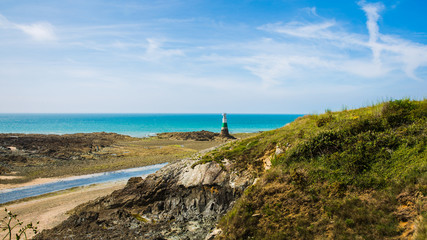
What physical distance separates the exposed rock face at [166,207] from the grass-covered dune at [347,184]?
199 centimetres

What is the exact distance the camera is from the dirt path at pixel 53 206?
15.9 metres

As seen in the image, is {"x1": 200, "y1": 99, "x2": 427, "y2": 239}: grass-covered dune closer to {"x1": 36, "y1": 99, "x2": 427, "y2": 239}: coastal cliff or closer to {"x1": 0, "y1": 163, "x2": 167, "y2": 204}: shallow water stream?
{"x1": 36, "y1": 99, "x2": 427, "y2": 239}: coastal cliff

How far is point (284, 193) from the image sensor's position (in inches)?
367

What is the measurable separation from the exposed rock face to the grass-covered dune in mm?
1986

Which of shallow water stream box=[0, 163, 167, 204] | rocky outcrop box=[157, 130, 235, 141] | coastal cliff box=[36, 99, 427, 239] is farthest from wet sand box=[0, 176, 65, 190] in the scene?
rocky outcrop box=[157, 130, 235, 141]

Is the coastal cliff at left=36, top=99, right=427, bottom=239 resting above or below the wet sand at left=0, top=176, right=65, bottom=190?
above

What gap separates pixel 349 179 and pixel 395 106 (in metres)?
4.54

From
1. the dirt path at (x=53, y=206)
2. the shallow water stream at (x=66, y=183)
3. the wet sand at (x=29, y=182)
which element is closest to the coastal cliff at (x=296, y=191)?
the dirt path at (x=53, y=206)

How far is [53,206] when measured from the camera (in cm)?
1828

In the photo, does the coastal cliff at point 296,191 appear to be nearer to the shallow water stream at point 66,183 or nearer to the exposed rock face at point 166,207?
the exposed rock face at point 166,207

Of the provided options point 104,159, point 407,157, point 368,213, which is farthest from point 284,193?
point 104,159

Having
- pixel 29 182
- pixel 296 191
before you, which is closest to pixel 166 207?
pixel 296 191

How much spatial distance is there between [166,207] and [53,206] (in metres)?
10.7

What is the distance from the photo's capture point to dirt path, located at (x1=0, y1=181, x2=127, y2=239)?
15.9 metres
